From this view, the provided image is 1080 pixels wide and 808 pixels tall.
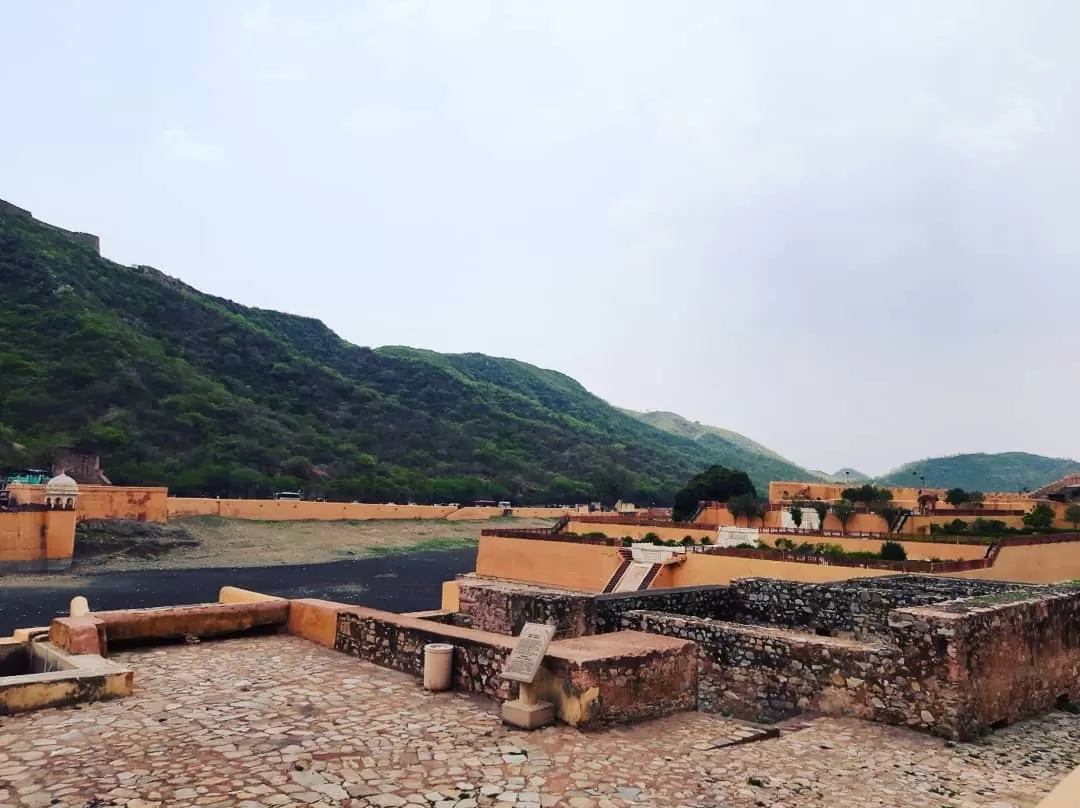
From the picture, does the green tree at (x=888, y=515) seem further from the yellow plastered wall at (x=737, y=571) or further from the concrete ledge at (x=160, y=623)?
the concrete ledge at (x=160, y=623)

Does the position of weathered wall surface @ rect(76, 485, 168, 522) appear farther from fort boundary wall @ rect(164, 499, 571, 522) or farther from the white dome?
the white dome

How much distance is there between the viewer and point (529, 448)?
93250 mm

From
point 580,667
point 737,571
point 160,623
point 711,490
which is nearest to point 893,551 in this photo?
point 737,571

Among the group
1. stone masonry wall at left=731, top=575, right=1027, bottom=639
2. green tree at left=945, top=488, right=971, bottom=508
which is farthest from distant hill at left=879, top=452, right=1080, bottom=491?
stone masonry wall at left=731, top=575, right=1027, bottom=639

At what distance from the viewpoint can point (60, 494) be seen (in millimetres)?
35125

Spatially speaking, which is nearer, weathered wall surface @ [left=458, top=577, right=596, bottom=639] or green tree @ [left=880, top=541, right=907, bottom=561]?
weathered wall surface @ [left=458, top=577, right=596, bottom=639]

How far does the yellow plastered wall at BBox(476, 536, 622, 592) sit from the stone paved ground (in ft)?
54.7

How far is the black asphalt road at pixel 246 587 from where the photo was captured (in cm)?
2587

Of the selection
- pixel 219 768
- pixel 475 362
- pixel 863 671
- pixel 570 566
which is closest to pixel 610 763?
pixel 219 768

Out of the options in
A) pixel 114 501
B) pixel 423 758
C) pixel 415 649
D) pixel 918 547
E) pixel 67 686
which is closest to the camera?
pixel 423 758

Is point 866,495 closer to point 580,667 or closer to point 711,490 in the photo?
point 711,490

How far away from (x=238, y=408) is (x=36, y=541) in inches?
1404

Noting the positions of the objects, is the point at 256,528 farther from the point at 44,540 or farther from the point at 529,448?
the point at 529,448

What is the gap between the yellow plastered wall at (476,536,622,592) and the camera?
928 inches
